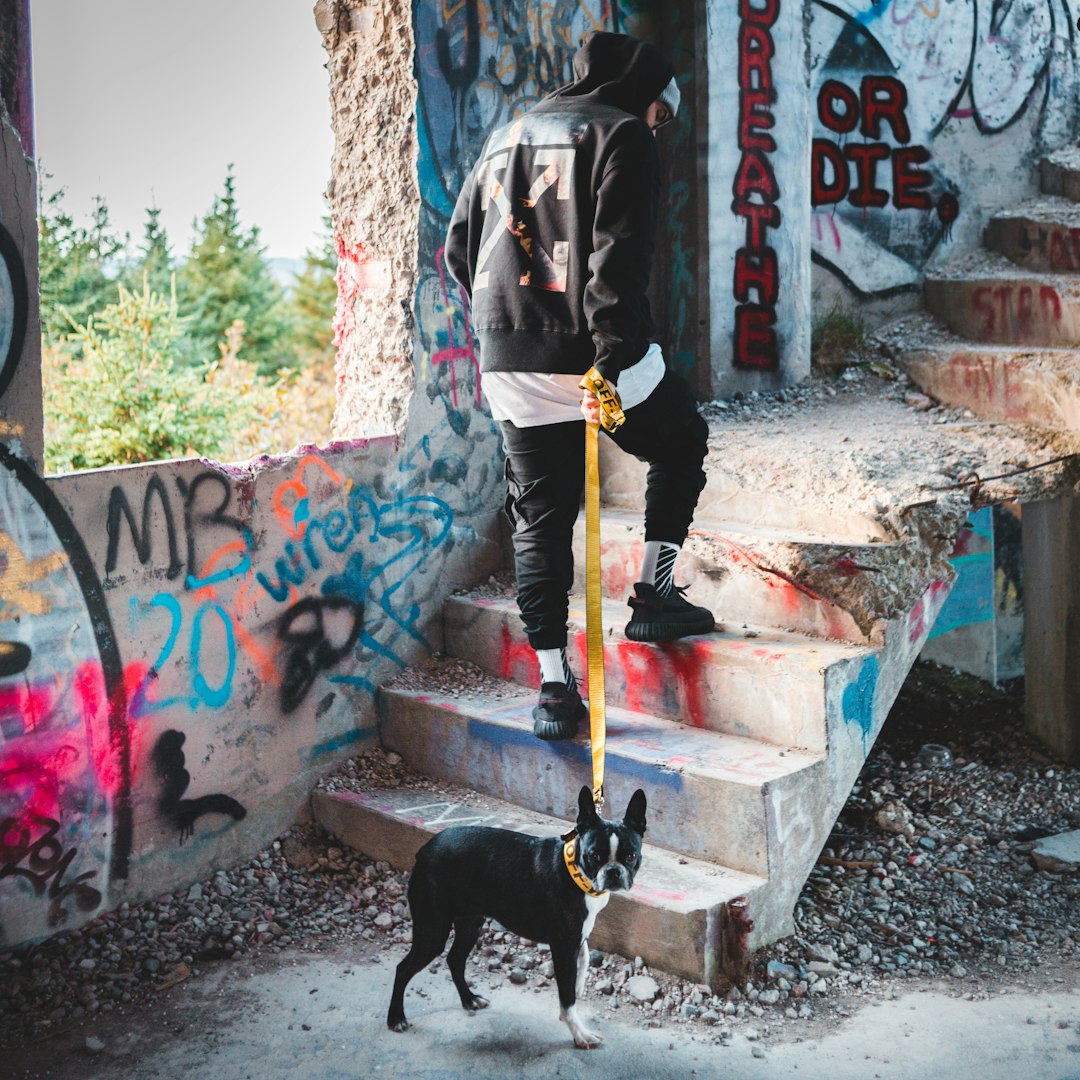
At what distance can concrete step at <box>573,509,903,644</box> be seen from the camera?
4.14 metres

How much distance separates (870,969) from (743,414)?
287cm

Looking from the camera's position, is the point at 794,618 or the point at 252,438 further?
the point at 252,438

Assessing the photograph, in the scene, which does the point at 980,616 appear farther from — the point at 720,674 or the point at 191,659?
the point at 191,659

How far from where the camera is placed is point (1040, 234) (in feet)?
21.6

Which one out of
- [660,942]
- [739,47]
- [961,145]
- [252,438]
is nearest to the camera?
[660,942]

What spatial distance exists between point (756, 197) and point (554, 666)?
115 inches

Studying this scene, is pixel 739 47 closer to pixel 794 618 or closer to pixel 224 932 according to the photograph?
pixel 794 618

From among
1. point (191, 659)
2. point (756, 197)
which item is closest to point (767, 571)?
point (191, 659)

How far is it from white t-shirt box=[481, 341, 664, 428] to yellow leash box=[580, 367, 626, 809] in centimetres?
14

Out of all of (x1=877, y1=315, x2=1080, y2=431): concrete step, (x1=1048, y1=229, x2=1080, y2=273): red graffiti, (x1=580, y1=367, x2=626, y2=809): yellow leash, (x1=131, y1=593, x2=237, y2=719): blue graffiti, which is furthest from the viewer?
(x1=1048, y1=229, x2=1080, y2=273): red graffiti

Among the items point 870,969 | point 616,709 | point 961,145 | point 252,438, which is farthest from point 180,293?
point 870,969

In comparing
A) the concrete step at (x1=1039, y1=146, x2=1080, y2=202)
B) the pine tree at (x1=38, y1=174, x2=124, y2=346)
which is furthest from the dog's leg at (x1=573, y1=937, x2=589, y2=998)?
the pine tree at (x1=38, y1=174, x2=124, y2=346)

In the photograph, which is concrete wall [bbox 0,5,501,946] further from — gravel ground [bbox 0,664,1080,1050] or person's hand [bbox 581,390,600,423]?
person's hand [bbox 581,390,600,423]

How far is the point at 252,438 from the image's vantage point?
1060cm
